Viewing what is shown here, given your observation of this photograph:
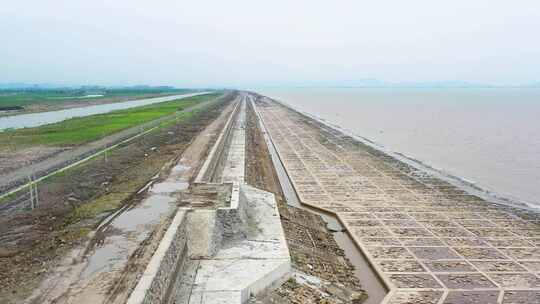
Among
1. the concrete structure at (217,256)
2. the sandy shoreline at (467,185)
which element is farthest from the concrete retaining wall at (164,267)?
the sandy shoreline at (467,185)

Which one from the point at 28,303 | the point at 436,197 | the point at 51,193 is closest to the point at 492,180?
the point at 436,197

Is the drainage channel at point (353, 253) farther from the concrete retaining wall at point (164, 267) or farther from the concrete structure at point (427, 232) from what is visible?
the concrete retaining wall at point (164, 267)

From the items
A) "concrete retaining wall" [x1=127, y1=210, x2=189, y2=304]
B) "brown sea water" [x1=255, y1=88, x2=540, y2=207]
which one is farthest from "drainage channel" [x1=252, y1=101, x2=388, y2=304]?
"brown sea water" [x1=255, y1=88, x2=540, y2=207]

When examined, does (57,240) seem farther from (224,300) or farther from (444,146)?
(444,146)

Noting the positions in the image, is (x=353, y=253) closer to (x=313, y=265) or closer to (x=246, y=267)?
(x=313, y=265)

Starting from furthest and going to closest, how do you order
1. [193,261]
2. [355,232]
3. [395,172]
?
[395,172] < [355,232] < [193,261]

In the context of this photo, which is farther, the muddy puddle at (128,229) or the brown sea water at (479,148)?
the brown sea water at (479,148)

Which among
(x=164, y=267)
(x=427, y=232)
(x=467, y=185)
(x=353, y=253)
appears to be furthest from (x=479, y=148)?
(x=164, y=267)
